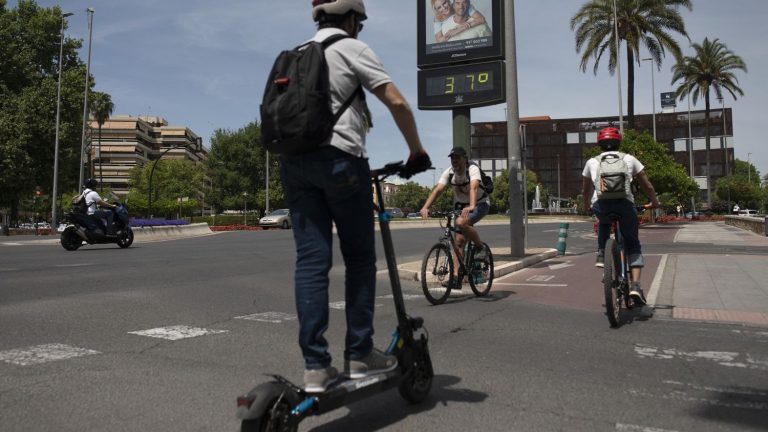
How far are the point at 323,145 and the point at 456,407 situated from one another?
152 cm

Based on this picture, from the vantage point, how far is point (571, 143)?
404 feet

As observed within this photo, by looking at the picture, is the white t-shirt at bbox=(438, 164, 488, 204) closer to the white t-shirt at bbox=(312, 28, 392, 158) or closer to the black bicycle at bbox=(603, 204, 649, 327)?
the black bicycle at bbox=(603, 204, 649, 327)

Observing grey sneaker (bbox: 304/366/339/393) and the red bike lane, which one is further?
the red bike lane

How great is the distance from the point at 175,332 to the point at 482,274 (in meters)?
4.02

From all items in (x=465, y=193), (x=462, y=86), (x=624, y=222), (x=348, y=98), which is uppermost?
Result: (x=462, y=86)

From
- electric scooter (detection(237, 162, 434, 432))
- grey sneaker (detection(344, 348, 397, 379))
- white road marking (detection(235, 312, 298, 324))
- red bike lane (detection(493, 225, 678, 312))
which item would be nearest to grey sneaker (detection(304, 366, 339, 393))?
electric scooter (detection(237, 162, 434, 432))

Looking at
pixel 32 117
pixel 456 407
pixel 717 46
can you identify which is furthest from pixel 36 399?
pixel 717 46

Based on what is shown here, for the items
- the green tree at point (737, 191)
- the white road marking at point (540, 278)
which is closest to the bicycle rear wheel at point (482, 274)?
the white road marking at point (540, 278)

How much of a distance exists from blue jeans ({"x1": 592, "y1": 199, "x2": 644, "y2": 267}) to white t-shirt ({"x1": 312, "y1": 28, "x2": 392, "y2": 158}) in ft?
13.3

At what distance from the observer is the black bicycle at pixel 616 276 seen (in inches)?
214

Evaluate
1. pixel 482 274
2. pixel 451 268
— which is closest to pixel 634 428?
pixel 451 268

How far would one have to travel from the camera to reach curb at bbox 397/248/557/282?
9547 millimetres

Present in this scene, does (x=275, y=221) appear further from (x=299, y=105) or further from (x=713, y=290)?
(x=299, y=105)

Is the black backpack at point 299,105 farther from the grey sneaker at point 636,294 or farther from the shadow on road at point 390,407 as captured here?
the grey sneaker at point 636,294
